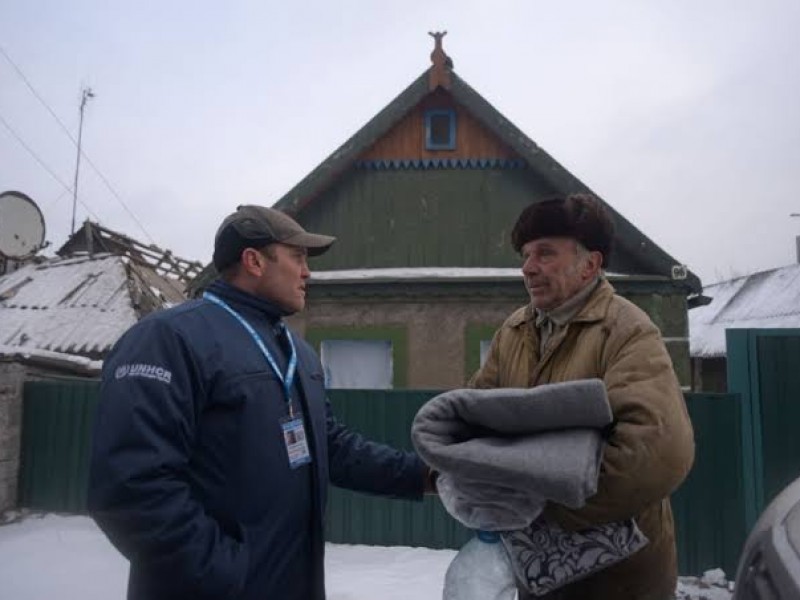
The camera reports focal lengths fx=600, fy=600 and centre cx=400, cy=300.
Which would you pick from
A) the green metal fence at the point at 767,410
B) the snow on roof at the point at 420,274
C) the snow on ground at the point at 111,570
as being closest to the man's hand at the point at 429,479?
the snow on ground at the point at 111,570

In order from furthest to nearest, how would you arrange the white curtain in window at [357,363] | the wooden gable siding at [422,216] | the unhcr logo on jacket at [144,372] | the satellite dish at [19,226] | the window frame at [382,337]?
the satellite dish at [19,226]
the wooden gable siding at [422,216]
the white curtain in window at [357,363]
the window frame at [382,337]
the unhcr logo on jacket at [144,372]

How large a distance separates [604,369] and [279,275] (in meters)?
1.30

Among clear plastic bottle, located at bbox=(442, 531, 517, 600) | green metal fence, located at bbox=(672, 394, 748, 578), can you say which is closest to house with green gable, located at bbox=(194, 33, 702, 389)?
green metal fence, located at bbox=(672, 394, 748, 578)

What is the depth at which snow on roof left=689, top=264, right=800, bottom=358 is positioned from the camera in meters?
19.7

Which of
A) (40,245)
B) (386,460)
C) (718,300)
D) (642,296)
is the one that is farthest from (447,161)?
(718,300)

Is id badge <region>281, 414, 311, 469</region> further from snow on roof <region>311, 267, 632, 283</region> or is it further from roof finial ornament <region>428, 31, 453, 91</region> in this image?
roof finial ornament <region>428, 31, 453, 91</region>

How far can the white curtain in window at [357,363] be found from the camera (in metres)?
8.35

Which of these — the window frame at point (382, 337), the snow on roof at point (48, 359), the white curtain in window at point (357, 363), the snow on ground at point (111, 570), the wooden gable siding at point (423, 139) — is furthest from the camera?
the wooden gable siding at point (423, 139)

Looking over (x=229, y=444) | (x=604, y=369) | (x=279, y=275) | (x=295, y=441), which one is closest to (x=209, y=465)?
(x=229, y=444)

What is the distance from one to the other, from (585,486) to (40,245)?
51.2 feet

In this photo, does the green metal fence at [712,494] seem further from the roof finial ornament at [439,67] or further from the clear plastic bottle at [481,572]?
the roof finial ornament at [439,67]

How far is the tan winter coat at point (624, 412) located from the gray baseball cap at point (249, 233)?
0.96 m

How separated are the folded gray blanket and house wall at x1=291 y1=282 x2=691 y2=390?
6.38 metres

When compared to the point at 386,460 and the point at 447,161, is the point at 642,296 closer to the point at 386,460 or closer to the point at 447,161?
the point at 447,161
